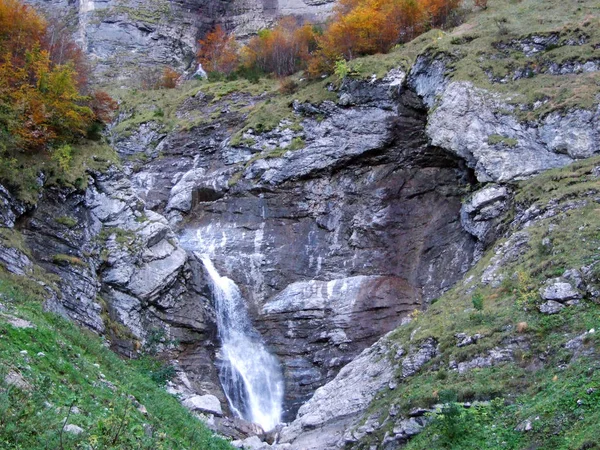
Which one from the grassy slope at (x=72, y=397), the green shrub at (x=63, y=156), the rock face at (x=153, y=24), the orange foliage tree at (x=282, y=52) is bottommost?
the grassy slope at (x=72, y=397)

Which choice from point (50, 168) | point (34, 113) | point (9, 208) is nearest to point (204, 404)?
point (9, 208)

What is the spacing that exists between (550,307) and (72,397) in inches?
449

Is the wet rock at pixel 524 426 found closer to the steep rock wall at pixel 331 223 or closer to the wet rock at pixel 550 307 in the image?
the wet rock at pixel 550 307

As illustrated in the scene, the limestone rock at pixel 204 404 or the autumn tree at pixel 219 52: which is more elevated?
the autumn tree at pixel 219 52

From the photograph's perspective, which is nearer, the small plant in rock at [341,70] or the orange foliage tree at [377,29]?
the small plant in rock at [341,70]

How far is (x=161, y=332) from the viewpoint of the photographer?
22188 millimetres

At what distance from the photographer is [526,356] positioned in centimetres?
1386

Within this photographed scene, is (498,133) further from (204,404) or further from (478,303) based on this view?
(204,404)

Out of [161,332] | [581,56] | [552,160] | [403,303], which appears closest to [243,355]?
[161,332]

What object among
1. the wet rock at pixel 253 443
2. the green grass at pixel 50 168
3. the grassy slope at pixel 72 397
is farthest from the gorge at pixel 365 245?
the grassy slope at pixel 72 397

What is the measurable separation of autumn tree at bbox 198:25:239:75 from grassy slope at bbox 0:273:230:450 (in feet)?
113

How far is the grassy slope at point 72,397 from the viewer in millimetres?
6672

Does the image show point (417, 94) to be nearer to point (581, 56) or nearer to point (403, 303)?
point (581, 56)

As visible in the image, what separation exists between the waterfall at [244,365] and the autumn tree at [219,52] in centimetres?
2485
